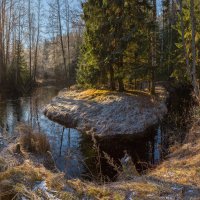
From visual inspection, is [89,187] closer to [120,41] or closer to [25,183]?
[25,183]

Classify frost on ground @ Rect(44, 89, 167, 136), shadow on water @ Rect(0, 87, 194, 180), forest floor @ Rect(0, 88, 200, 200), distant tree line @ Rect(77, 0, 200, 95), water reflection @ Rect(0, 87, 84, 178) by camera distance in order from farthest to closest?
distant tree line @ Rect(77, 0, 200, 95)
frost on ground @ Rect(44, 89, 167, 136)
water reflection @ Rect(0, 87, 84, 178)
shadow on water @ Rect(0, 87, 194, 180)
forest floor @ Rect(0, 88, 200, 200)

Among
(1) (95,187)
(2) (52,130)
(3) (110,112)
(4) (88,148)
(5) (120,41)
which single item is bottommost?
(4) (88,148)

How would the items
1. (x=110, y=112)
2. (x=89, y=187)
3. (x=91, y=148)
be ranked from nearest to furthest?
1. (x=89, y=187)
2. (x=91, y=148)
3. (x=110, y=112)

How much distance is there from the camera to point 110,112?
12156mm

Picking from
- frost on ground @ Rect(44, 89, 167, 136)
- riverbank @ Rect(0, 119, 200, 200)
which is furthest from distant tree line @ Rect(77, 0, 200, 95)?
riverbank @ Rect(0, 119, 200, 200)

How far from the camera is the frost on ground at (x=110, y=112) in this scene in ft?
36.9

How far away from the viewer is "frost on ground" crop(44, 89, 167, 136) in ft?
36.9

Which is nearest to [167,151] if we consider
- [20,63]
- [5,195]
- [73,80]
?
[5,195]

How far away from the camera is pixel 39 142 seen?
27.0 feet

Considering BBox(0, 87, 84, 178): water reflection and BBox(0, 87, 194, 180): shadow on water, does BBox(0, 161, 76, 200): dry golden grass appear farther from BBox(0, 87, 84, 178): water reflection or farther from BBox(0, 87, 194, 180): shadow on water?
BBox(0, 87, 194, 180): shadow on water

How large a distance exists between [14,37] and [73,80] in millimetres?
8741

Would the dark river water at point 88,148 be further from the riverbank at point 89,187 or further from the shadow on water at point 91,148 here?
the riverbank at point 89,187

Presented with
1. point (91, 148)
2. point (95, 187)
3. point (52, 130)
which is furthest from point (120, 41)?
point (95, 187)

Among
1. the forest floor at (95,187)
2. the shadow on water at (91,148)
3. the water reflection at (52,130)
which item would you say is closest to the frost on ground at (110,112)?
the shadow on water at (91,148)
